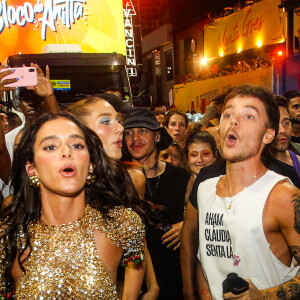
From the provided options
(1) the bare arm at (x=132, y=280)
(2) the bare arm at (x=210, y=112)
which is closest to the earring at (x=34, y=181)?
(1) the bare arm at (x=132, y=280)

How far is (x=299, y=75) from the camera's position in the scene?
7.20 meters

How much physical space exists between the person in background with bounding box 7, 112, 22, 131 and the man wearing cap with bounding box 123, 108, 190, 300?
2.99 meters

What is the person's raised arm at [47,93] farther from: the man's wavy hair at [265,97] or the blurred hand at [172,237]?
the man's wavy hair at [265,97]

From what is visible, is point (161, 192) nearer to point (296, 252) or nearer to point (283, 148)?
point (283, 148)

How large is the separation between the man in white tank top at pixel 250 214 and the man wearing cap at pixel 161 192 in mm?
668

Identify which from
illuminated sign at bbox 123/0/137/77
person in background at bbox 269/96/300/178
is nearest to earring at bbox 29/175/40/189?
person in background at bbox 269/96/300/178

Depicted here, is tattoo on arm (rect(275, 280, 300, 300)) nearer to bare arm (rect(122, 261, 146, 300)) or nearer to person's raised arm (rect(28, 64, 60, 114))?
bare arm (rect(122, 261, 146, 300))

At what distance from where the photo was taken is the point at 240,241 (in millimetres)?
2238

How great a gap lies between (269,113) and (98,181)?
113 centimetres

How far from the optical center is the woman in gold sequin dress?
2.16 meters

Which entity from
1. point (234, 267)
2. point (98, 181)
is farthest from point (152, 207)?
point (234, 267)

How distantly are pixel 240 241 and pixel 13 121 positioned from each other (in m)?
4.93

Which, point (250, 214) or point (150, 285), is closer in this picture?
point (250, 214)

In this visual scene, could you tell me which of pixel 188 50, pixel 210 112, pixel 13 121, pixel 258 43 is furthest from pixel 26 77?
pixel 188 50
